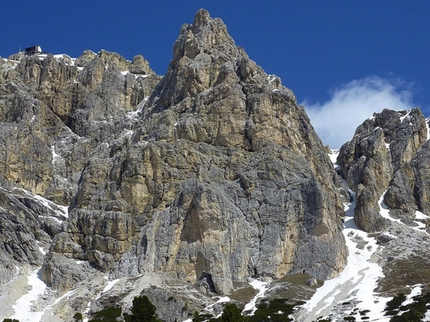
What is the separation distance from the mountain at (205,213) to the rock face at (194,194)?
322mm

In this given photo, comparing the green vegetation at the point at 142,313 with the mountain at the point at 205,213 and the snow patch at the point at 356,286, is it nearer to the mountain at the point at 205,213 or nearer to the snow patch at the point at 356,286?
the mountain at the point at 205,213

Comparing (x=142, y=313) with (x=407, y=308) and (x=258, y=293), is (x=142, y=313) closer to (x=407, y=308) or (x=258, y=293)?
(x=407, y=308)

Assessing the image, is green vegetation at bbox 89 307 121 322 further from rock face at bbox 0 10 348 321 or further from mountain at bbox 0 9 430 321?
rock face at bbox 0 10 348 321

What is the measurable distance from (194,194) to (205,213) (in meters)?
6.03

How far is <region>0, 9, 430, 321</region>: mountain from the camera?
138m

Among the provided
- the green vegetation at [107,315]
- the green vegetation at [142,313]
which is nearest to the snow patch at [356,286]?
the green vegetation at [107,315]

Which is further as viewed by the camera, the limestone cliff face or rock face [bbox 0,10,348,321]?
the limestone cliff face

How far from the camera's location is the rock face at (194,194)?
14488 centimetres

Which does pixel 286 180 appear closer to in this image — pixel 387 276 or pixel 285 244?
pixel 285 244

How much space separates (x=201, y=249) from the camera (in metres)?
143

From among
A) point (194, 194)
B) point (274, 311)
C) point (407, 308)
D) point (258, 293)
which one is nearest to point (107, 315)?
point (274, 311)

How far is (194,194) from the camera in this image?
14912 cm

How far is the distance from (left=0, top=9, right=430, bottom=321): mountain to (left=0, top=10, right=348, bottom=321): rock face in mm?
A: 322

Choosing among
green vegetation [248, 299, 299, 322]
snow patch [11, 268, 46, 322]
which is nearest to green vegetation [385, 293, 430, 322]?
green vegetation [248, 299, 299, 322]
